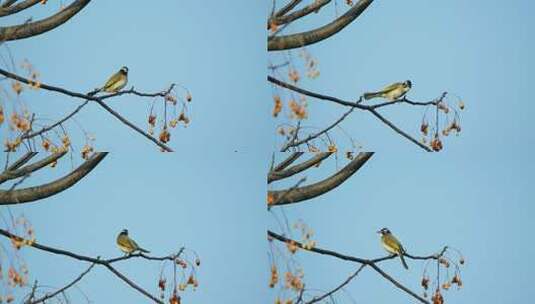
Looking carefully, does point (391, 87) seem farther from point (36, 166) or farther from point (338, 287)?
point (36, 166)

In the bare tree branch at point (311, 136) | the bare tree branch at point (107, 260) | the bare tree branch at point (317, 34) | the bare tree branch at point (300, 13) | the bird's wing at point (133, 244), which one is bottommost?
the bare tree branch at point (107, 260)

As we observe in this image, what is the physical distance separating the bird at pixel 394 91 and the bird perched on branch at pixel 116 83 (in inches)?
29.3

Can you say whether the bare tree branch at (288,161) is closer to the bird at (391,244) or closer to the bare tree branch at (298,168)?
the bare tree branch at (298,168)

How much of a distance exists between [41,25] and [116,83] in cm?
28

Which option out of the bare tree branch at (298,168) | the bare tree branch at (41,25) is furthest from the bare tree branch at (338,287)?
the bare tree branch at (41,25)

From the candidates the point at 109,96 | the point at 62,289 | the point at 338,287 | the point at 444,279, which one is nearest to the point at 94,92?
the point at 109,96

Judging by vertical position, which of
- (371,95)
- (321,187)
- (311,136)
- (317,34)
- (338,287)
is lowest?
(338,287)

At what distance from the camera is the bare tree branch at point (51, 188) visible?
2904 mm

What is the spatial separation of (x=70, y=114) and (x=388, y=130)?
960mm

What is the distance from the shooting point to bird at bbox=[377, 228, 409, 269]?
2.90 meters

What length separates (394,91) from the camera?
2.94 m

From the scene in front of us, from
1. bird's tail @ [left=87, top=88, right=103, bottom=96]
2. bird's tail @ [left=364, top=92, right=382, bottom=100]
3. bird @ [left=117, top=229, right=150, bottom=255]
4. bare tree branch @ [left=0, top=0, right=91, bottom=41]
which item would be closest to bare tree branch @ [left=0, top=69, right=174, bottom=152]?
bird's tail @ [left=87, top=88, right=103, bottom=96]

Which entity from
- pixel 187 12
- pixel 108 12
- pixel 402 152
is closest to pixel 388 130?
pixel 402 152

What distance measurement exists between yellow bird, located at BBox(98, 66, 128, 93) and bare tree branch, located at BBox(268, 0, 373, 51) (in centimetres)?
46
